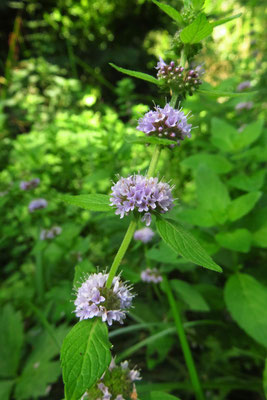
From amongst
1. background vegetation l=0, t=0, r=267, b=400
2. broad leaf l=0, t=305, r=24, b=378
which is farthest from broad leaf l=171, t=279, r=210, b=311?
broad leaf l=0, t=305, r=24, b=378

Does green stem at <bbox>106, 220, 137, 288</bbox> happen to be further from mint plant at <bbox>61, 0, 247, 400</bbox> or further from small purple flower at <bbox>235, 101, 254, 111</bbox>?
small purple flower at <bbox>235, 101, 254, 111</bbox>

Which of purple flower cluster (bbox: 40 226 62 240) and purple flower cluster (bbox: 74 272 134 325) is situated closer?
purple flower cluster (bbox: 74 272 134 325)

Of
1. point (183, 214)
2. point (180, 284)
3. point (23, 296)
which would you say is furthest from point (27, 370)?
point (183, 214)

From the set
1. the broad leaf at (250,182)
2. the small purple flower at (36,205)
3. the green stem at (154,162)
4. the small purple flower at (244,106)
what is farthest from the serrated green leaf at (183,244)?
the small purple flower at (244,106)

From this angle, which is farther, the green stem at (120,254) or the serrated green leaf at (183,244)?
the green stem at (120,254)

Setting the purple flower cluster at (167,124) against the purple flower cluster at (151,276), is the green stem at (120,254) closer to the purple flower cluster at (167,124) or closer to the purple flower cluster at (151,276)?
the purple flower cluster at (167,124)

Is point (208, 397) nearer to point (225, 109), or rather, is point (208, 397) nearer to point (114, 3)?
point (225, 109)

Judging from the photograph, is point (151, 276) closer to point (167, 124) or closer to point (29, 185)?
point (167, 124)
